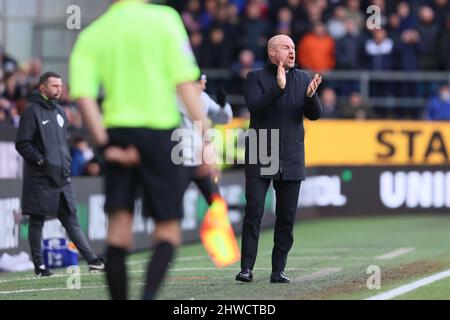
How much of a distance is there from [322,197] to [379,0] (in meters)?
5.20

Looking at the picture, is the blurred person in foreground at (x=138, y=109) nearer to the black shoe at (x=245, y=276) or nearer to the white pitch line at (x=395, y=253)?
the black shoe at (x=245, y=276)

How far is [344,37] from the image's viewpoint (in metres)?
25.0

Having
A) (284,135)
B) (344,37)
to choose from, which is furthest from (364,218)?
(284,135)

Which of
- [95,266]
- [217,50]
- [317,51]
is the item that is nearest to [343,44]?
[317,51]

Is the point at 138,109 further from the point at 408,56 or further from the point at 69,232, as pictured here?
the point at 408,56

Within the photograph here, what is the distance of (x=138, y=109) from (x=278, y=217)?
377 cm

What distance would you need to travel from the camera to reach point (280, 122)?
37.6ft

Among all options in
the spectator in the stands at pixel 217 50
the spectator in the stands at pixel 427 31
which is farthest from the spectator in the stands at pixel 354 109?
the spectator in the stands at pixel 217 50

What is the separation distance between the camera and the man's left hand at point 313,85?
36.1 ft

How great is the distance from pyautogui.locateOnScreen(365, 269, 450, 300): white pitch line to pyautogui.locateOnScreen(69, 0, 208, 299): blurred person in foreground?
2.58 metres

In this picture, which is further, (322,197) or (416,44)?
(416,44)

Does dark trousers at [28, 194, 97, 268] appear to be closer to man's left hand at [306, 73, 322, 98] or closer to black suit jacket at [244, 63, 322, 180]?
black suit jacket at [244, 63, 322, 180]

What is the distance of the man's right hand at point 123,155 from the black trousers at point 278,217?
3.67 meters
